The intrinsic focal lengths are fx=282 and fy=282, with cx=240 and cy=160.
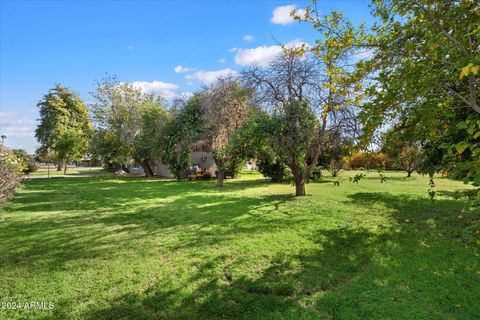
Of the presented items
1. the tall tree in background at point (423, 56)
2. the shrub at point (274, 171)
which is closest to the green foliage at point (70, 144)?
the shrub at point (274, 171)

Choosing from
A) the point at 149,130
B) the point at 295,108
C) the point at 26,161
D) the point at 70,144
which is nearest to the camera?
the point at 295,108

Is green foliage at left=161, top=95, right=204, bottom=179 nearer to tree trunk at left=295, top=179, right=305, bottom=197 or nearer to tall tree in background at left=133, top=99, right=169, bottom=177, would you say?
tall tree in background at left=133, top=99, right=169, bottom=177

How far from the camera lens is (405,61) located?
3.82 metres

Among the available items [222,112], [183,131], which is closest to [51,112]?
[183,131]

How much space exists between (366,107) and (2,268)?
6.33m

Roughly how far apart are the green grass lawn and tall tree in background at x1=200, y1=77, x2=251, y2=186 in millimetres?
7978

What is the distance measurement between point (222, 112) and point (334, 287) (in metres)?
13.3

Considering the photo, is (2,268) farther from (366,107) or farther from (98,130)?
(98,130)

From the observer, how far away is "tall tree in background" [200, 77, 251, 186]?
623 inches

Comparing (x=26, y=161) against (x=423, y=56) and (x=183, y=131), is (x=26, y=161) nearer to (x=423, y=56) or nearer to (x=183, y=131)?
(x=183, y=131)

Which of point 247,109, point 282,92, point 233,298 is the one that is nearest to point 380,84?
point 233,298

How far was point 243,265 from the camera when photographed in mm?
4949

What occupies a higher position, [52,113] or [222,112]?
[52,113]

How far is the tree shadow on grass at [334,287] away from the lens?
3539mm
